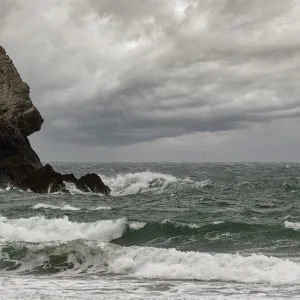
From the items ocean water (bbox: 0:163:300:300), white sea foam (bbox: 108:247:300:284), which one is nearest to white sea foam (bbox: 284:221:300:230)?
ocean water (bbox: 0:163:300:300)

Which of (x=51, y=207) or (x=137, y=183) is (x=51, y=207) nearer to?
(x=51, y=207)

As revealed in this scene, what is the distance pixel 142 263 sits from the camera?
651 inches

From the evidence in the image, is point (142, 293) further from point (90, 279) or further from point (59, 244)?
point (59, 244)

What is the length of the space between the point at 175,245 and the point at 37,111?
32.5m

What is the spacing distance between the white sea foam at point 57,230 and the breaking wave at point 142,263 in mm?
2869

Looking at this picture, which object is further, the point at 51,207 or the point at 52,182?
the point at 52,182

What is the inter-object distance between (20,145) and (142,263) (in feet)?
112

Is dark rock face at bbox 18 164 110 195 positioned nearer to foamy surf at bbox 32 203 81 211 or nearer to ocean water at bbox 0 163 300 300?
ocean water at bbox 0 163 300 300

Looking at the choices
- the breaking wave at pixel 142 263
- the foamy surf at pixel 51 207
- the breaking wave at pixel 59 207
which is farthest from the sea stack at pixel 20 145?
the breaking wave at pixel 142 263

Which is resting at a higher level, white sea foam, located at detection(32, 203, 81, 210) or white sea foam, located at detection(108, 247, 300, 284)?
white sea foam, located at detection(32, 203, 81, 210)

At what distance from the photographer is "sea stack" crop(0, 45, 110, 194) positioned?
44938 mm

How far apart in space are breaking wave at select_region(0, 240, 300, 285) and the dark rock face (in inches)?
972

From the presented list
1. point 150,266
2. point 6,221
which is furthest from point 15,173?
point 150,266

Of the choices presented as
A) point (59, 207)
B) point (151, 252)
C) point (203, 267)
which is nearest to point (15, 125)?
point (59, 207)
